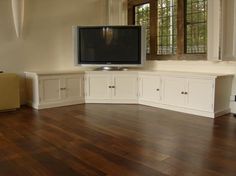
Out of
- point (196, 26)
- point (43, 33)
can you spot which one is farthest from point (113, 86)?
point (196, 26)

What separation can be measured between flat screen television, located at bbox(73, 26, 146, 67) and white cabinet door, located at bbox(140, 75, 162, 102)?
1.34 ft

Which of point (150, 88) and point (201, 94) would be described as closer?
point (201, 94)

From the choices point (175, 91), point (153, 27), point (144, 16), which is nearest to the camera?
point (175, 91)

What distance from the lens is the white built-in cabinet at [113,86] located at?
5.28 m

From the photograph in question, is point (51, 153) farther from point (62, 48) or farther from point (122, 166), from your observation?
point (62, 48)

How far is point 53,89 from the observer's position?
500 cm

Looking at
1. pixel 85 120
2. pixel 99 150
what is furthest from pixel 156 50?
pixel 99 150

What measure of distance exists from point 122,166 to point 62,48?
12.5 ft

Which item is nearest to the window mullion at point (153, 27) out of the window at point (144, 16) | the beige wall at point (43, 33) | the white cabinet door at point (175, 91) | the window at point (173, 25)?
the window at point (173, 25)

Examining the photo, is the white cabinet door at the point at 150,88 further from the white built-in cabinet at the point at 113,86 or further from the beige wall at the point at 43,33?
the beige wall at the point at 43,33

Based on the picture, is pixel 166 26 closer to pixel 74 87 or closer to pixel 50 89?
pixel 74 87

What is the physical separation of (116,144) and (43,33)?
130 inches

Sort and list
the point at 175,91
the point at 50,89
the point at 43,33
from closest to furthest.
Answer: the point at 175,91 → the point at 50,89 → the point at 43,33

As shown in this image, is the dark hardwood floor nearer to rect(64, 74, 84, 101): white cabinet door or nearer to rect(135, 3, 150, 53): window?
rect(64, 74, 84, 101): white cabinet door
